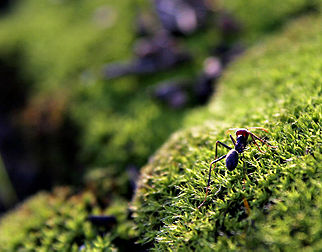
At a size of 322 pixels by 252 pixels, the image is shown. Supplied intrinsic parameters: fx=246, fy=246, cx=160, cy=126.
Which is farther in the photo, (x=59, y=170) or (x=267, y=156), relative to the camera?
(x=59, y=170)

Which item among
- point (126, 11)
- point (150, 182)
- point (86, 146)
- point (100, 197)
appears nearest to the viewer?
point (150, 182)

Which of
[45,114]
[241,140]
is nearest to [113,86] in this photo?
[45,114]

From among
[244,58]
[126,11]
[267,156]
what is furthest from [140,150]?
[126,11]

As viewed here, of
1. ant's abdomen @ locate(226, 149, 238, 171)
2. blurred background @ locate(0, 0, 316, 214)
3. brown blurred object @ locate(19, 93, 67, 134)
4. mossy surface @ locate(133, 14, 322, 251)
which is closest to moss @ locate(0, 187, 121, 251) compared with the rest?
blurred background @ locate(0, 0, 316, 214)

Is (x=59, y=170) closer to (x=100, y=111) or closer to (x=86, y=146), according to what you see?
(x=86, y=146)

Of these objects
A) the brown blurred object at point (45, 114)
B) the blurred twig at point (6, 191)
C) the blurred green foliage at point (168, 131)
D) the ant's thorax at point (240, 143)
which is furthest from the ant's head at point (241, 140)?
the blurred twig at point (6, 191)

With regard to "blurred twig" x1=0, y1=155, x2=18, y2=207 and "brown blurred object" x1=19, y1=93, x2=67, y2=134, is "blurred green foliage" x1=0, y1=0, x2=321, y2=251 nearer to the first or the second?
"brown blurred object" x1=19, y1=93, x2=67, y2=134
